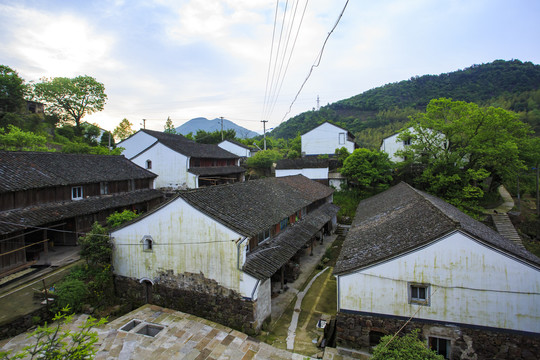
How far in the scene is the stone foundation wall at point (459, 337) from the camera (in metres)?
10.2

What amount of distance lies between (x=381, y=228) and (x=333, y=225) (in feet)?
46.9

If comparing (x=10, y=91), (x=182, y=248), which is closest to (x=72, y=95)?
(x=10, y=91)

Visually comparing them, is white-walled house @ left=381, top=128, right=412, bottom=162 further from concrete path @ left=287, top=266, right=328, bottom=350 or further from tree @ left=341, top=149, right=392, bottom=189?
concrete path @ left=287, top=266, right=328, bottom=350

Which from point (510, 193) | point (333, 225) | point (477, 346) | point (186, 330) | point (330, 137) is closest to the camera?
point (477, 346)

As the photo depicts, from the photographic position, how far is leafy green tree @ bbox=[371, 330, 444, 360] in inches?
325

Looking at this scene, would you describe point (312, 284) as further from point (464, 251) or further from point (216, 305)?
point (464, 251)

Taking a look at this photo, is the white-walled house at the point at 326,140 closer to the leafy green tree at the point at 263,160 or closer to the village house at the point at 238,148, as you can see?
the leafy green tree at the point at 263,160

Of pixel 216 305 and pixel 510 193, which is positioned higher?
pixel 510 193

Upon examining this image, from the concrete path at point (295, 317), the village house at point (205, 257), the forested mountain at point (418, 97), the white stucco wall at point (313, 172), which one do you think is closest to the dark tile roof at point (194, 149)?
the white stucco wall at point (313, 172)

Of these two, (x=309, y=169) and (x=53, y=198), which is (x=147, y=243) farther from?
(x=309, y=169)

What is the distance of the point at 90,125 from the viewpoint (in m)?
49.8

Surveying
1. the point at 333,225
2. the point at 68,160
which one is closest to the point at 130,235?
the point at 68,160

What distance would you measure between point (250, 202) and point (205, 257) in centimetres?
521

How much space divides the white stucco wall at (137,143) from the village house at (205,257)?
32.9 meters
